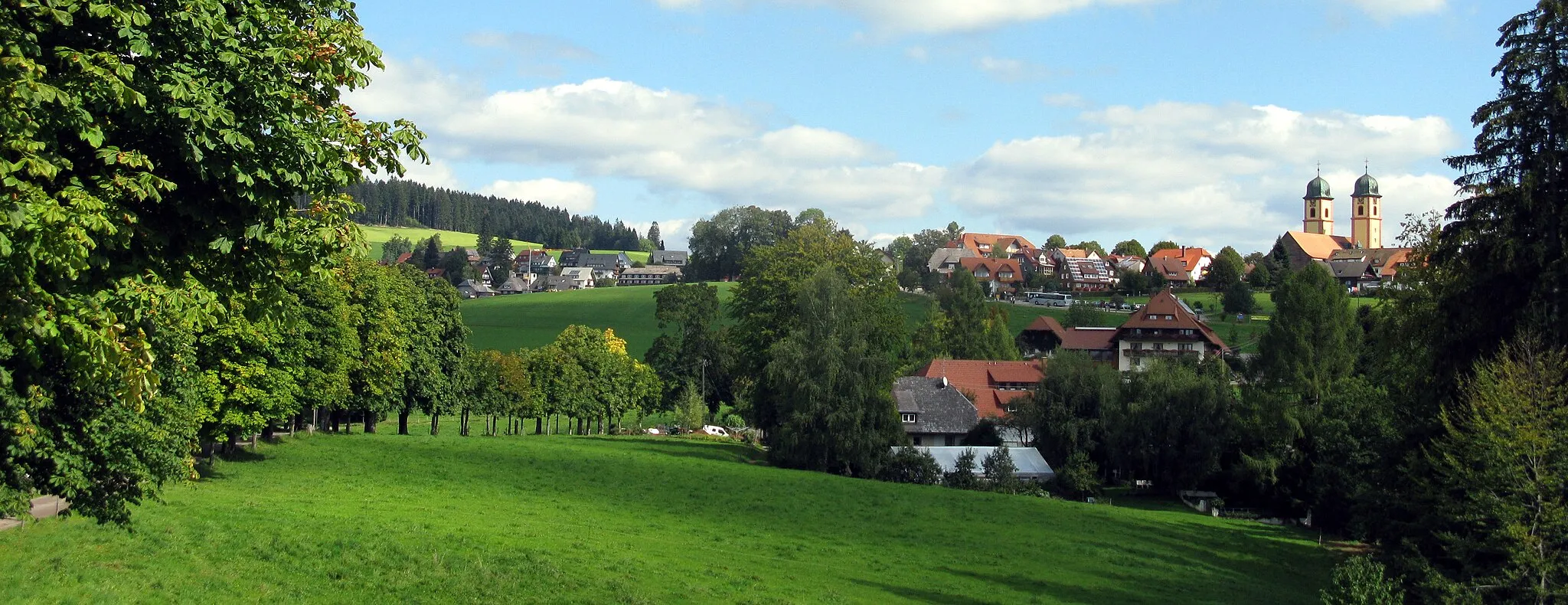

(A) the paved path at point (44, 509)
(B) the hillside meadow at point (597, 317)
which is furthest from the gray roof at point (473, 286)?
(A) the paved path at point (44, 509)

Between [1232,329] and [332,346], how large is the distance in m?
95.7

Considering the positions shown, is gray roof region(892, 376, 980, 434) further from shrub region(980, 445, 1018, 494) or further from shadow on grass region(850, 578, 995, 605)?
shadow on grass region(850, 578, 995, 605)

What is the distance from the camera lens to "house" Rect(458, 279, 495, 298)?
18575 centimetres

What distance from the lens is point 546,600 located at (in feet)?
79.5

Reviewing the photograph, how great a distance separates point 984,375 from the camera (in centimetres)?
9769

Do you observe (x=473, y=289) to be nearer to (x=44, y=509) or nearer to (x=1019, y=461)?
(x=1019, y=461)

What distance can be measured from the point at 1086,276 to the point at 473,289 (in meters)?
94.9

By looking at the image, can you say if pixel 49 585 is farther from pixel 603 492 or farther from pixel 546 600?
pixel 603 492

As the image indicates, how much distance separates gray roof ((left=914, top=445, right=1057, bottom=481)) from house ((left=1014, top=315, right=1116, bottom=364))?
131 feet

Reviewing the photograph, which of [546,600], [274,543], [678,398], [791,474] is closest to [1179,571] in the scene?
[791,474]

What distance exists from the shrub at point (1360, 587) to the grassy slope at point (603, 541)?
26.7 ft

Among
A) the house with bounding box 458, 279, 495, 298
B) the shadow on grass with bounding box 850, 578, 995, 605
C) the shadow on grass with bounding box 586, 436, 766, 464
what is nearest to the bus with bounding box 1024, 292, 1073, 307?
the house with bounding box 458, 279, 495, 298

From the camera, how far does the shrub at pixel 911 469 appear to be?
59.6m

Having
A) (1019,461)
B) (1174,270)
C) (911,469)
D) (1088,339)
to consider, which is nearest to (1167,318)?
(1088,339)
